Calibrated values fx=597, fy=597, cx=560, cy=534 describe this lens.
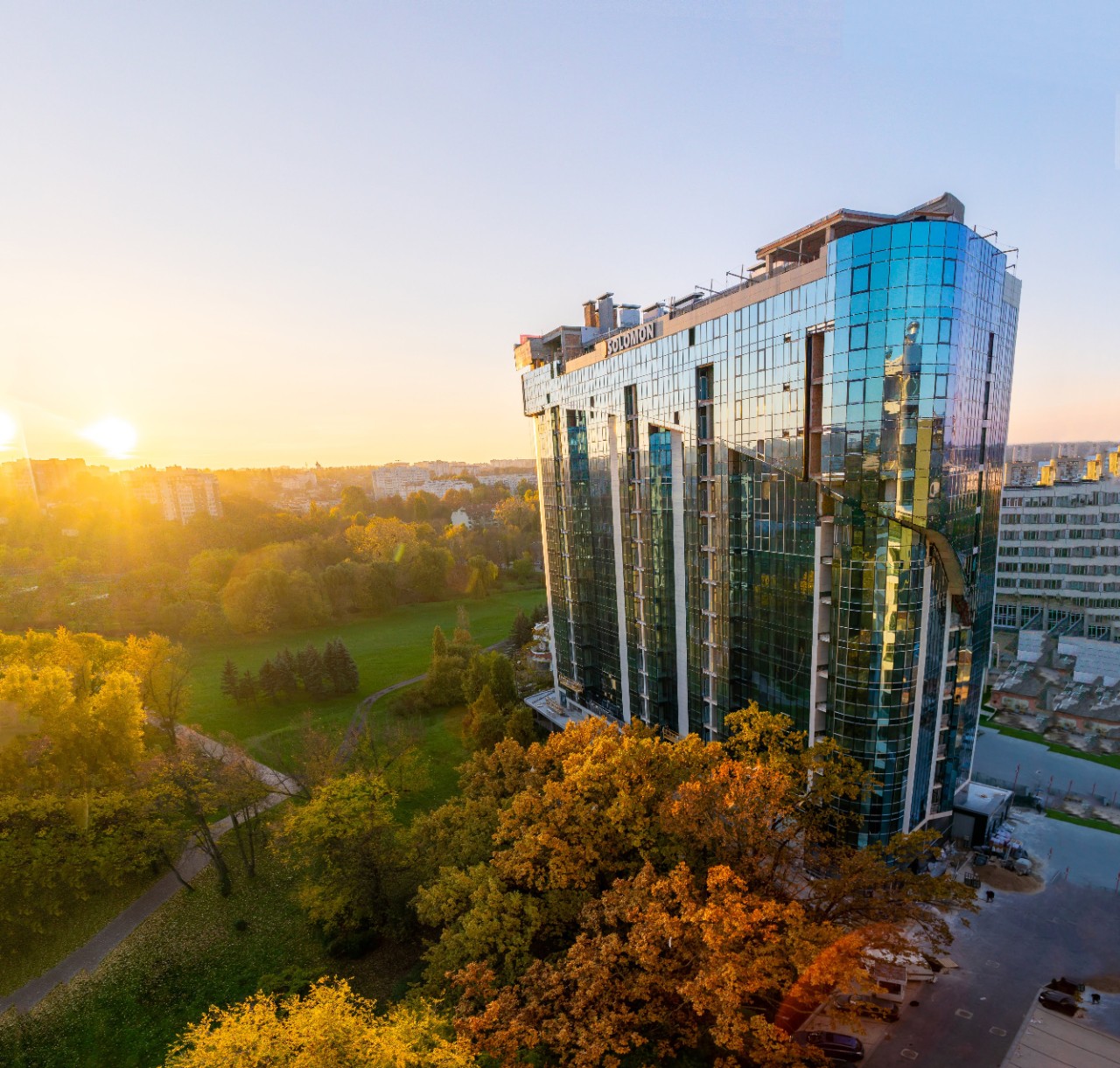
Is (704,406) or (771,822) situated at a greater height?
(704,406)

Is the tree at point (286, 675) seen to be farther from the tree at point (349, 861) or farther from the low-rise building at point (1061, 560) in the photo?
the low-rise building at point (1061, 560)

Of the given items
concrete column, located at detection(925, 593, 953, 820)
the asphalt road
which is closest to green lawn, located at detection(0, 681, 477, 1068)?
the asphalt road

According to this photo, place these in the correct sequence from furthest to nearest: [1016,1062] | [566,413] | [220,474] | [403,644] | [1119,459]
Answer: [220,474] < [1119,459] < [403,644] < [566,413] < [1016,1062]

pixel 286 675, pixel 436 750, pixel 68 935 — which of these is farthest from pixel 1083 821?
pixel 286 675

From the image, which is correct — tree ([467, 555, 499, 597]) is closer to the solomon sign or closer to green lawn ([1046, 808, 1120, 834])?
the solomon sign

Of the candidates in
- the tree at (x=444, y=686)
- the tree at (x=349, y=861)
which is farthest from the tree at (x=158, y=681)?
the tree at (x=349, y=861)

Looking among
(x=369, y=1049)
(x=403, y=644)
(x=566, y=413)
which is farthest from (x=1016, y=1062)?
(x=403, y=644)

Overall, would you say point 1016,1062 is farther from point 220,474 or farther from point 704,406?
point 220,474
